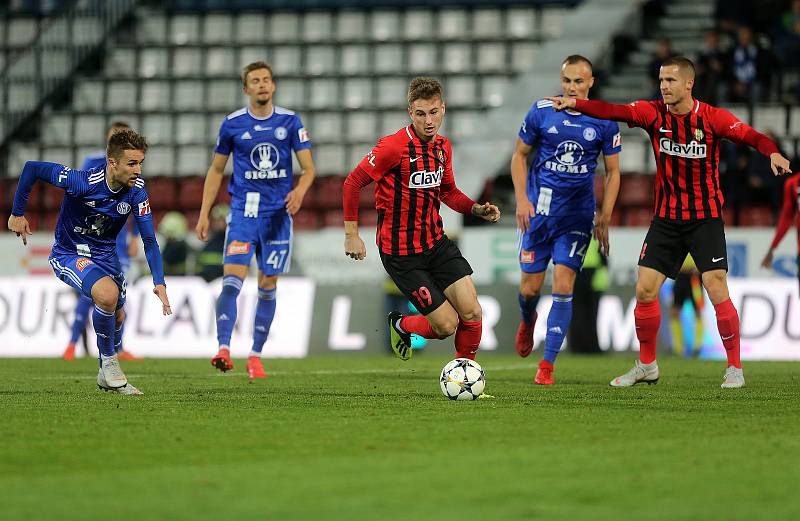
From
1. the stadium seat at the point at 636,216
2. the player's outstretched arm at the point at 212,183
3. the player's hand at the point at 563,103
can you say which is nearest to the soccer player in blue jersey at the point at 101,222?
the player's outstretched arm at the point at 212,183

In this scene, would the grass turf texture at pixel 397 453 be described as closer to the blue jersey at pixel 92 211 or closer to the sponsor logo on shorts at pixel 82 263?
A: the sponsor logo on shorts at pixel 82 263

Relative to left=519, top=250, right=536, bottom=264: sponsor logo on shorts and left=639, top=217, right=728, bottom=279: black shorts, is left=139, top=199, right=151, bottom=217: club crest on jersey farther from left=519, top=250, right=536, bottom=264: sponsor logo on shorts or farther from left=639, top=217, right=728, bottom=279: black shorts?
left=639, top=217, right=728, bottom=279: black shorts

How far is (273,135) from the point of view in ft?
34.9

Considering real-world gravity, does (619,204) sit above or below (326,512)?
above

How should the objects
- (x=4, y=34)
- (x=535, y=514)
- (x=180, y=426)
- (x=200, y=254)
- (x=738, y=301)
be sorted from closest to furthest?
(x=535, y=514) → (x=180, y=426) → (x=738, y=301) → (x=200, y=254) → (x=4, y=34)

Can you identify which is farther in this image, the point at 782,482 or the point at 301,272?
the point at 301,272

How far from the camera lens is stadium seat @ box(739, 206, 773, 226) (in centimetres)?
1839

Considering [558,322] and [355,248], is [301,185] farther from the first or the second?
[355,248]

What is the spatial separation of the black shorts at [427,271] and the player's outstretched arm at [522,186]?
1.09m

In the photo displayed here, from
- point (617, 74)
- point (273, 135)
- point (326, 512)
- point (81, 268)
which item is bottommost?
point (326, 512)

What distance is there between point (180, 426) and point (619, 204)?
1378 cm

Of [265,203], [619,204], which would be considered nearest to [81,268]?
[265,203]

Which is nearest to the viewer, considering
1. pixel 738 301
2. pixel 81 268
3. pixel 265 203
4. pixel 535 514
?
pixel 535 514

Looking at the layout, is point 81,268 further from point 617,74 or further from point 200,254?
point 617,74
